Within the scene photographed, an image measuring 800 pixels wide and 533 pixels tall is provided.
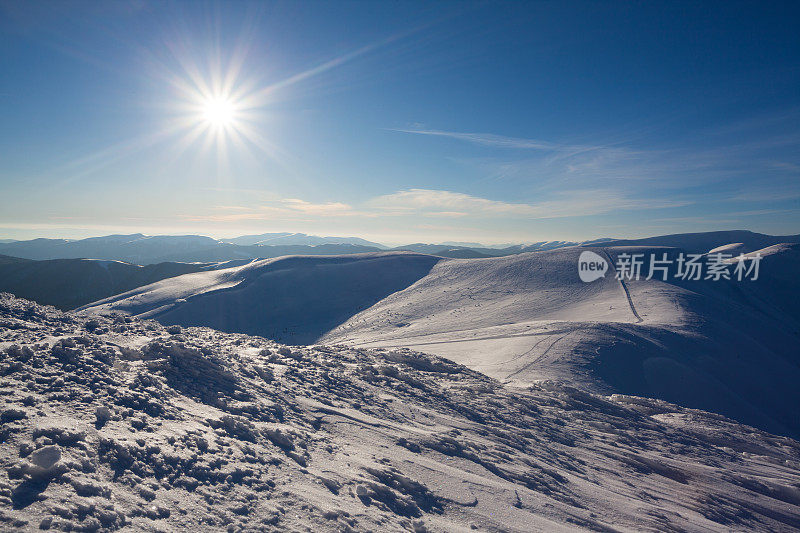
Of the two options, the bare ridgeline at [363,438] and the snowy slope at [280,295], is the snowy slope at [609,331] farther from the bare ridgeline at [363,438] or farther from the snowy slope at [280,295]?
the snowy slope at [280,295]

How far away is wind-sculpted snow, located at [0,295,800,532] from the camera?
3314mm

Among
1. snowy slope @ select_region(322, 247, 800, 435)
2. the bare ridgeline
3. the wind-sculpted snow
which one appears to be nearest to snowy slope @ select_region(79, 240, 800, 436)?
snowy slope @ select_region(322, 247, 800, 435)

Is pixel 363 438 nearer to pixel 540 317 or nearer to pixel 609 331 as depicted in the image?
pixel 609 331

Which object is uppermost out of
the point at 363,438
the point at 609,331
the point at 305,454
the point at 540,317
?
the point at 305,454

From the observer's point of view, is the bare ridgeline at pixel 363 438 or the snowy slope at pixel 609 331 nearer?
the bare ridgeline at pixel 363 438

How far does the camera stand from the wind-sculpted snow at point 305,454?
3.31 m

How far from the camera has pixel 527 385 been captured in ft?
43.1

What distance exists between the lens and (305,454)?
491 cm

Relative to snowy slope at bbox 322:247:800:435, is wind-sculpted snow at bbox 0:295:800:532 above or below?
above

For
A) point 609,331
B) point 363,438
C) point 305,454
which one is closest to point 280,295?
point 609,331

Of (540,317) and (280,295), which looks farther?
(280,295)

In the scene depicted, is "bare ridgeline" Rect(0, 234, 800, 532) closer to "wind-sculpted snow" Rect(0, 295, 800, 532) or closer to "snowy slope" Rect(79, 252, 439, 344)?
"wind-sculpted snow" Rect(0, 295, 800, 532)

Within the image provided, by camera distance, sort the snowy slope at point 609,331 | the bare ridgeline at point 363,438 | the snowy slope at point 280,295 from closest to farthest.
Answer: the bare ridgeline at point 363,438 < the snowy slope at point 609,331 < the snowy slope at point 280,295

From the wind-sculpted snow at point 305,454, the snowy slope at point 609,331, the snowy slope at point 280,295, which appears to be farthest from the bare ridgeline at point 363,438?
the snowy slope at point 280,295
